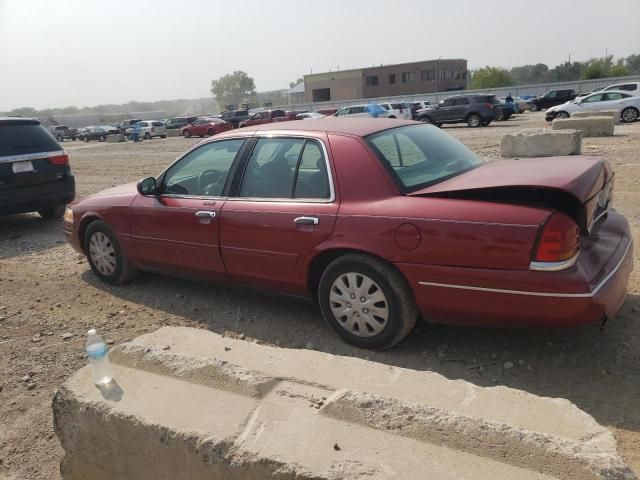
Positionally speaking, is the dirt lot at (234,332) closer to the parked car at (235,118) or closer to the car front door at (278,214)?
the car front door at (278,214)

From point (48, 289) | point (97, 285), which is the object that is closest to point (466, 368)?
point (97, 285)

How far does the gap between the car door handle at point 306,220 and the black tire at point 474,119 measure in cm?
2465

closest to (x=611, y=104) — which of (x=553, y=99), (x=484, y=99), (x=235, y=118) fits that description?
(x=484, y=99)

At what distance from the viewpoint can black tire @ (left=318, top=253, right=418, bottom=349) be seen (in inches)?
141

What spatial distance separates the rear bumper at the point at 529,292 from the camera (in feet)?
10.1

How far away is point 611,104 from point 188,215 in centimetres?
2300

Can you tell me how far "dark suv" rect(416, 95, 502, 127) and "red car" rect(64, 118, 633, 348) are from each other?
23.3 meters

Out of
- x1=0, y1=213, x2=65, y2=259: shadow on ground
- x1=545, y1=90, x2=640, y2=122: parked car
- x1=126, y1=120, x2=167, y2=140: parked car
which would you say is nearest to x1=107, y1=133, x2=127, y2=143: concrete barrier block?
x1=126, y1=120, x2=167, y2=140: parked car

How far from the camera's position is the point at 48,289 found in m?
5.74

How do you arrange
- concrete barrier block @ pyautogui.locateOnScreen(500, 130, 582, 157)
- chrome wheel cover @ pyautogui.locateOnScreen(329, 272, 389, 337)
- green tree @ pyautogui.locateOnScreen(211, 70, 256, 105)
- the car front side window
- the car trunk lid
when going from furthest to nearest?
green tree @ pyautogui.locateOnScreen(211, 70, 256, 105) < concrete barrier block @ pyautogui.locateOnScreen(500, 130, 582, 157) < the car front side window < chrome wheel cover @ pyautogui.locateOnScreen(329, 272, 389, 337) < the car trunk lid

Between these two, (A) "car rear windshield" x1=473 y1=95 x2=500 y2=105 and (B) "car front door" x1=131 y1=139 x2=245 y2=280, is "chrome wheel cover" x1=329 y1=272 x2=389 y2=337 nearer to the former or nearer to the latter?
(B) "car front door" x1=131 y1=139 x2=245 y2=280

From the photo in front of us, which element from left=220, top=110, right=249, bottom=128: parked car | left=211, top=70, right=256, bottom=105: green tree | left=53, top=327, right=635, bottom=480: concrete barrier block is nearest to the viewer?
left=53, top=327, right=635, bottom=480: concrete barrier block

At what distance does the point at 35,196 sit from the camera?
8195 millimetres

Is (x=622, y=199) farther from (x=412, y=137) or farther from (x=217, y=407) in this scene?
(x=217, y=407)
